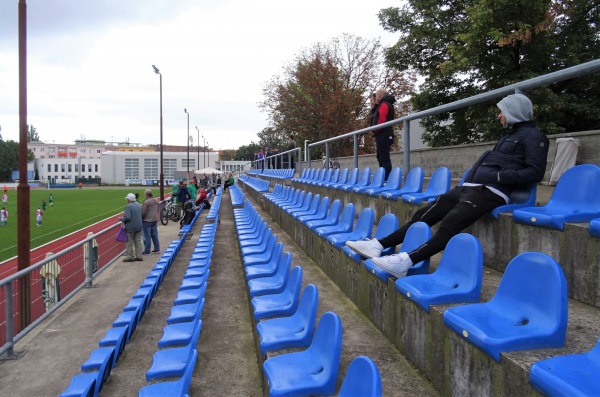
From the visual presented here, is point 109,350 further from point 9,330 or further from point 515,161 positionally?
point 515,161

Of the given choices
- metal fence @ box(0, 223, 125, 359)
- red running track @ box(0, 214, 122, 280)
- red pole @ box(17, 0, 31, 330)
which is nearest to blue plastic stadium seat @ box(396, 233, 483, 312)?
metal fence @ box(0, 223, 125, 359)

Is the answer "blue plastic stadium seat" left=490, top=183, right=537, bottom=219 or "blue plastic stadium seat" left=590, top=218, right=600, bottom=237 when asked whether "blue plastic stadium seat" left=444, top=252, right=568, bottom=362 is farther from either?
"blue plastic stadium seat" left=490, top=183, right=537, bottom=219

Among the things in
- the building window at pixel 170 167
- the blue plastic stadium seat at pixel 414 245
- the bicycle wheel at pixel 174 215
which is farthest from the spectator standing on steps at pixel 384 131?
the building window at pixel 170 167

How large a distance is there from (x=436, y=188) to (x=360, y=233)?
2.75 feet

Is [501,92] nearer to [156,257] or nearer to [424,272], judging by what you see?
[424,272]

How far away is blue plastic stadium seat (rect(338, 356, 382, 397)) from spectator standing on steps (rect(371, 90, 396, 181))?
14.9ft

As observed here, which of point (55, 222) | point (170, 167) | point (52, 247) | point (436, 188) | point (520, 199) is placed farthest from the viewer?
point (170, 167)

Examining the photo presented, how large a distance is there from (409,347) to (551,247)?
90 cm

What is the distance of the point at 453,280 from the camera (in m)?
2.04

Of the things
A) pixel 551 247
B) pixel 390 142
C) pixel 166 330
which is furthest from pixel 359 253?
pixel 390 142

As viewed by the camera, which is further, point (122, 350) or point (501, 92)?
point (122, 350)

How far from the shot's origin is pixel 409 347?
2115 mm

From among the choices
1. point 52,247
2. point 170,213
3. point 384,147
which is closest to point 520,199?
point 384,147

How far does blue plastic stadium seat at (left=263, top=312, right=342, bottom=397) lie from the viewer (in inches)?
66.7
